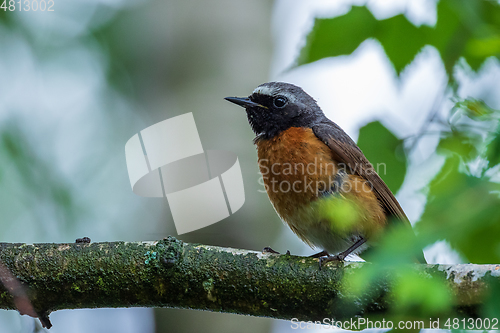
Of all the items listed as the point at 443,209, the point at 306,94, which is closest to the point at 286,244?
the point at 306,94

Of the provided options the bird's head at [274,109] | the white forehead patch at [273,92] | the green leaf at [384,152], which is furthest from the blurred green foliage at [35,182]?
the green leaf at [384,152]

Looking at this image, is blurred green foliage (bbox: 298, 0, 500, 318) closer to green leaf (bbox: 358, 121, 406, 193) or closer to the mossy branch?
green leaf (bbox: 358, 121, 406, 193)

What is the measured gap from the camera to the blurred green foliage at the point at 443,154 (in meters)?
1.61

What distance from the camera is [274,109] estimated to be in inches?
183

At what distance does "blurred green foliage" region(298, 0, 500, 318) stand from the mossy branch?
1.10 ft

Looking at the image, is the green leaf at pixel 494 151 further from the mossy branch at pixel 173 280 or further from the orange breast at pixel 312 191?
the orange breast at pixel 312 191

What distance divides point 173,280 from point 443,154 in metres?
1.91

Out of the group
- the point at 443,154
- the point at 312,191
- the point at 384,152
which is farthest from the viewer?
the point at 312,191

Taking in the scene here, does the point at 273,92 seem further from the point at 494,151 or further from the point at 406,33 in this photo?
the point at 494,151

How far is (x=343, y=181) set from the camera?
3916mm

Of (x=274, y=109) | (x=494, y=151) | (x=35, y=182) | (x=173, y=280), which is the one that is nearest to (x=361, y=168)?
(x=274, y=109)

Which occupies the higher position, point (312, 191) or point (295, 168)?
point (295, 168)

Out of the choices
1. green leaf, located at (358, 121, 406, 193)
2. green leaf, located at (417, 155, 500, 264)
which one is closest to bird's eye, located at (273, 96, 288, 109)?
green leaf, located at (358, 121, 406, 193)

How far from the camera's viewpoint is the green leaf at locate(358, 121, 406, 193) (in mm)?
2367
